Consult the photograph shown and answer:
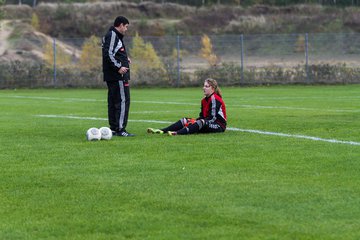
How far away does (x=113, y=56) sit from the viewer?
16.4 m

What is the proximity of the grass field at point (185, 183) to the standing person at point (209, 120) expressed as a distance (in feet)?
1.30

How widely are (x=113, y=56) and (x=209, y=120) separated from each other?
2032 millimetres

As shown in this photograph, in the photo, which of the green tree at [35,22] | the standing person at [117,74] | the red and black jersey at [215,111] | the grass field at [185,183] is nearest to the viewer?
the grass field at [185,183]

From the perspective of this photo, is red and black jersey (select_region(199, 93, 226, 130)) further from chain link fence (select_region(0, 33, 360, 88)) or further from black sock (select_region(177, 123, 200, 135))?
chain link fence (select_region(0, 33, 360, 88))

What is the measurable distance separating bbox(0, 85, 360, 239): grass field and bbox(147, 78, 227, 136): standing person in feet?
1.30

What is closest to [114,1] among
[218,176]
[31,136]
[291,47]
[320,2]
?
[320,2]

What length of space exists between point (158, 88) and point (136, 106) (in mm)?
16397

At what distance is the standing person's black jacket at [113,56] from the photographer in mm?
16359

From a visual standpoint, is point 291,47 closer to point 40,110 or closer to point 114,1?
point 40,110

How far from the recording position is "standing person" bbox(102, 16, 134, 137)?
16.3 metres

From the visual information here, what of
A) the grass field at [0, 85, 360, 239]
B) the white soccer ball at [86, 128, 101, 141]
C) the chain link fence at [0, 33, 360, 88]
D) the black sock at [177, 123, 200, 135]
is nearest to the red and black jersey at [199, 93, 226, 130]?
the black sock at [177, 123, 200, 135]

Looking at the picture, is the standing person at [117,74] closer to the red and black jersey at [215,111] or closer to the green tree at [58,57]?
the red and black jersey at [215,111]

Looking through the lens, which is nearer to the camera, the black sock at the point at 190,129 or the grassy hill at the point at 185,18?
the black sock at the point at 190,129

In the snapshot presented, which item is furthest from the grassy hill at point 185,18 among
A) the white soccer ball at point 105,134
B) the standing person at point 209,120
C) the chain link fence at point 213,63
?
the white soccer ball at point 105,134
